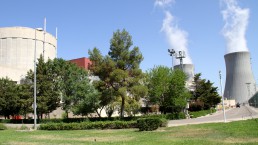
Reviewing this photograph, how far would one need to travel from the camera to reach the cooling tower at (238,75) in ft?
337

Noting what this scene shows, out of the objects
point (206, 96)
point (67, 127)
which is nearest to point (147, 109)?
point (206, 96)

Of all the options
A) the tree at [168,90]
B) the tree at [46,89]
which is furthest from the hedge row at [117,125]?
the tree at [168,90]

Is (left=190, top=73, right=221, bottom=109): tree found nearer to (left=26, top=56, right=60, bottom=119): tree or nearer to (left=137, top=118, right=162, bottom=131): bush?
(left=26, top=56, right=60, bottom=119): tree

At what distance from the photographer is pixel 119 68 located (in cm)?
4453

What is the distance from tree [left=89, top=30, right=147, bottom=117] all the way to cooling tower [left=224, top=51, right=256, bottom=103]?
215ft

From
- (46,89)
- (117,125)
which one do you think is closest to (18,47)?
(46,89)

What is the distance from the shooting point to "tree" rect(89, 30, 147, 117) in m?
43.4

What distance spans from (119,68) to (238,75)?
73001 mm

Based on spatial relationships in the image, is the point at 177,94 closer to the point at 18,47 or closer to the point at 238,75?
the point at 18,47

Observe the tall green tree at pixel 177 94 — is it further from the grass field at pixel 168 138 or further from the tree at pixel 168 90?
the grass field at pixel 168 138

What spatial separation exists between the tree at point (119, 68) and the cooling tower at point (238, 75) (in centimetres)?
6563

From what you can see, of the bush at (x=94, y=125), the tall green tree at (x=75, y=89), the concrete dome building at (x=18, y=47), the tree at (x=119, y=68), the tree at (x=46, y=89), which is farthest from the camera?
the concrete dome building at (x=18, y=47)

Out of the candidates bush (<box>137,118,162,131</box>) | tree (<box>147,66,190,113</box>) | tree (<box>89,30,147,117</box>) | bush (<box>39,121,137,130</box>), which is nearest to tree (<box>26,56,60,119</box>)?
tree (<box>89,30,147,117</box>)

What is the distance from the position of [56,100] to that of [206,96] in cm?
3897
